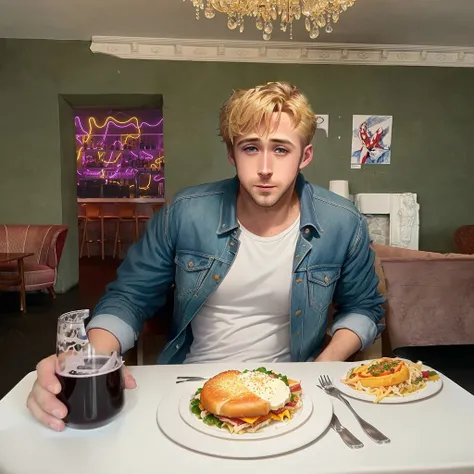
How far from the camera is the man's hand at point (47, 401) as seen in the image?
73cm

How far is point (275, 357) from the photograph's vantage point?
1.29 metres

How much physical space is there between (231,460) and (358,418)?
0.24 m

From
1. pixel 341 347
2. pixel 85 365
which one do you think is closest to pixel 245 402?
pixel 85 365

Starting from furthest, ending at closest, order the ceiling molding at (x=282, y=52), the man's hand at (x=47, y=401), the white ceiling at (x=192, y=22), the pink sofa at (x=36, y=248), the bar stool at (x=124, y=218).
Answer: the bar stool at (x=124, y=218) < the ceiling molding at (x=282, y=52) < the pink sofa at (x=36, y=248) < the white ceiling at (x=192, y=22) < the man's hand at (x=47, y=401)

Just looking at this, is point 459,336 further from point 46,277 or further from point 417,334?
point 46,277

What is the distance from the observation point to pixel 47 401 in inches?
29.1

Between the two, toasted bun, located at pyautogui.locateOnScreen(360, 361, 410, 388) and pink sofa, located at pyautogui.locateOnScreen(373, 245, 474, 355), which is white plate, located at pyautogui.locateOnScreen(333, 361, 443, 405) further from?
pink sofa, located at pyautogui.locateOnScreen(373, 245, 474, 355)

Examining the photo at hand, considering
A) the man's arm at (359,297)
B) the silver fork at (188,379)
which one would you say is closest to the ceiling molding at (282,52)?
the man's arm at (359,297)

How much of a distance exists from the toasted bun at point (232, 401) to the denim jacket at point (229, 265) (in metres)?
0.50

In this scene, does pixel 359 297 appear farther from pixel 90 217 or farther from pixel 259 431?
pixel 90 217

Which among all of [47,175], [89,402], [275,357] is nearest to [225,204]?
[275,357]

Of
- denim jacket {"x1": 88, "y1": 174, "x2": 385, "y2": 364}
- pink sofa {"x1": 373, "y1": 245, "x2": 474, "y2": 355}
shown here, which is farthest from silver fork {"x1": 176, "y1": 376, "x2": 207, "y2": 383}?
pink sofa {"x1": 373, "y1": 245, "x2": 474, "y2": 355}

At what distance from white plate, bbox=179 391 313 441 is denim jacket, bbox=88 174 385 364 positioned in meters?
0.48

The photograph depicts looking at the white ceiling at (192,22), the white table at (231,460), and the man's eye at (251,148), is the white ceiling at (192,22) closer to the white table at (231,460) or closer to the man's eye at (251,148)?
the man's eye at (251,148)
